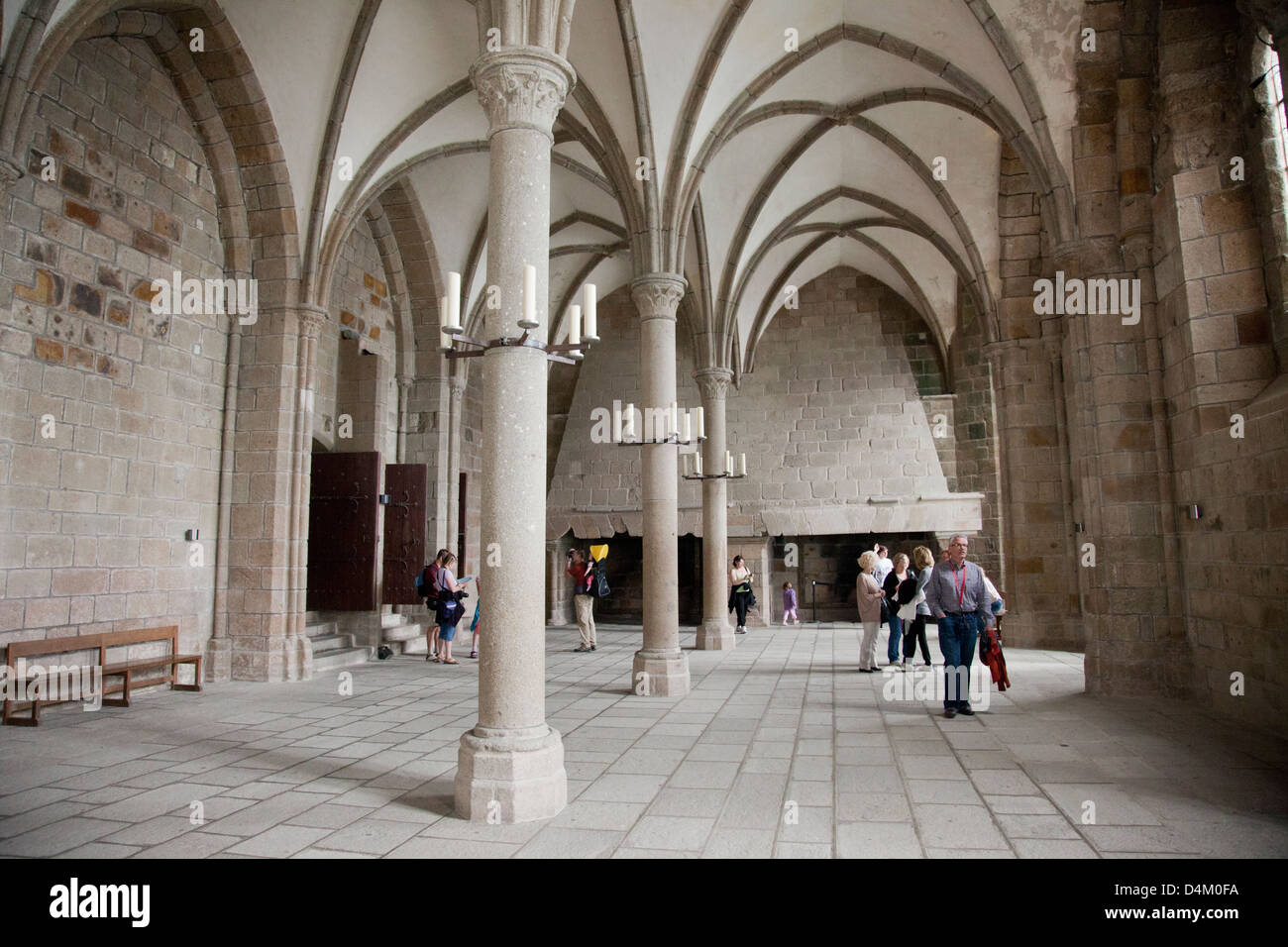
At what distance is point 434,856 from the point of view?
3057 mm

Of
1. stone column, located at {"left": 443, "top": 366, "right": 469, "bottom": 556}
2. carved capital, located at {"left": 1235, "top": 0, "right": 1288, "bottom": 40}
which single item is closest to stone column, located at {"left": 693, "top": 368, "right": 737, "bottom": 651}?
stone column, located at {"left": 443, "top": 366, "right": 469, "bottom": 556}

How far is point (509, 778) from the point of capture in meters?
3.57

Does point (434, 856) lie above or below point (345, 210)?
below

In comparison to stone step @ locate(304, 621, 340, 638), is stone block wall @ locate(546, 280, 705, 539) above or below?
above

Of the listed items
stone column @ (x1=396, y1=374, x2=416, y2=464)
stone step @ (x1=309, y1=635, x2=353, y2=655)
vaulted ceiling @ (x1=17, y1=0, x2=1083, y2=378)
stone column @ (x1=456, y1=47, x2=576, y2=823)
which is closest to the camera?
stone column @ (x1=456, y1=47, x2=576, y2=823)

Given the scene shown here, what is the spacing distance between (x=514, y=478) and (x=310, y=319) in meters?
5.54

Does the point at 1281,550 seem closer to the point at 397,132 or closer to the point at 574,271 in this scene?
the point at 397,132

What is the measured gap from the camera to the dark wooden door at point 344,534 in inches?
383

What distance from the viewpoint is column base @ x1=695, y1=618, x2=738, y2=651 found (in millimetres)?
10523

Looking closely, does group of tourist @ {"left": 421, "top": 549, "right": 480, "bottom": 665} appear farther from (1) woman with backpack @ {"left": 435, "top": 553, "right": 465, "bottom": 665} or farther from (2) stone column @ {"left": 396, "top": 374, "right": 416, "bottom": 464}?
(2) stone column @ {"left": 396, "top": 374, "right": 416, "bottom": 464}

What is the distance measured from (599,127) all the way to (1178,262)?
5190mm

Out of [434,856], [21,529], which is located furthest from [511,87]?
[21,529]

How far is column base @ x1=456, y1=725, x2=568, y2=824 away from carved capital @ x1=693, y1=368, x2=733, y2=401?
7.90 meters
